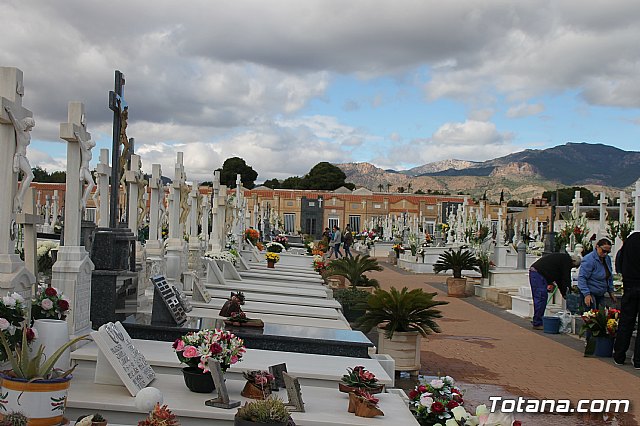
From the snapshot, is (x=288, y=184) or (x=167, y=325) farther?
(x=288, y=184)

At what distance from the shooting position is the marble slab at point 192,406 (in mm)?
5133

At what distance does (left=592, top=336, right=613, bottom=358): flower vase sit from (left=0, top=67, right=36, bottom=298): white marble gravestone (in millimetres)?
8755

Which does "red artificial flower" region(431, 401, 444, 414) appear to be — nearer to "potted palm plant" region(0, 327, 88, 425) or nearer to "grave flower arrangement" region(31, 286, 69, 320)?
"potted palm plant" region(0, 327, 88, 425)

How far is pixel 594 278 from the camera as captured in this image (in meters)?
12.4

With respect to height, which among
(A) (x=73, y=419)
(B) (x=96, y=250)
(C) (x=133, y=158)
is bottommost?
(A) (x=73, y=419)

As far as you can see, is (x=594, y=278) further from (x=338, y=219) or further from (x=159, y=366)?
(x=338, y=219)

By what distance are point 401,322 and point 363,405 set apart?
4085 millimetres

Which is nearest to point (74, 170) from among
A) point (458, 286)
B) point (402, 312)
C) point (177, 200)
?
point (402, 312)

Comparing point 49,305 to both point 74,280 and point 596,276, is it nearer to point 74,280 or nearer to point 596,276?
point 74,280

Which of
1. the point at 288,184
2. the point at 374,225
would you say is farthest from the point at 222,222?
the point at 288,184

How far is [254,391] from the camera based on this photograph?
A: 559 cm

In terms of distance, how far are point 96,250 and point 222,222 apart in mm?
A: 9932

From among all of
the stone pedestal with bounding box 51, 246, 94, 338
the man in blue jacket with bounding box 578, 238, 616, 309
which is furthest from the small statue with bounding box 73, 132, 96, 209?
the man in blue jacket with bounding box 578, 238, 616, 309

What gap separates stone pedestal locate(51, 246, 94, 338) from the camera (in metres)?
6.77
